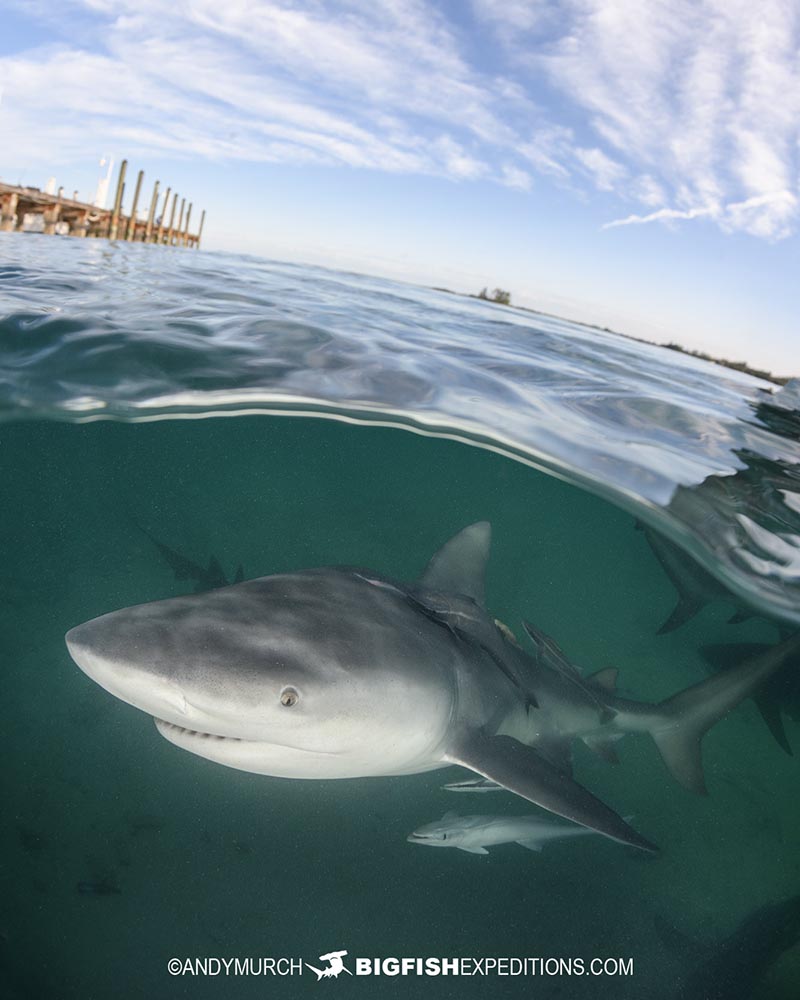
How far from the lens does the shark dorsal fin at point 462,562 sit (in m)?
4.82

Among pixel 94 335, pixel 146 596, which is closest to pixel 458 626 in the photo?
pixel 94 335

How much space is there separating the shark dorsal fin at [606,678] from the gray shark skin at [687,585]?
2.22 m

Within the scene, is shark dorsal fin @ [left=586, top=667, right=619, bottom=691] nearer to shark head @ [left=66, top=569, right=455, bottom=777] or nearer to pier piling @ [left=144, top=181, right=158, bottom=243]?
shark head @ [left=66, top=569, right=455, bottom=777]

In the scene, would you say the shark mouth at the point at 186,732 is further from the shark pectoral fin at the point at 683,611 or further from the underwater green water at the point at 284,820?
the shark pectoral fin at the point at 683,611

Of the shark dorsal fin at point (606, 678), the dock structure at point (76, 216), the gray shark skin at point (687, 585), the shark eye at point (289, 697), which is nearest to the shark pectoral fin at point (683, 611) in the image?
the gray shark skin at point (687, 585)

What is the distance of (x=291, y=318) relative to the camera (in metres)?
8.02

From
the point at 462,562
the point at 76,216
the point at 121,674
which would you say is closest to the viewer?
the point at 121,674

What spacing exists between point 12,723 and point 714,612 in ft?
37.4

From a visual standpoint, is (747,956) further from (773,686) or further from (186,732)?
(186,732)

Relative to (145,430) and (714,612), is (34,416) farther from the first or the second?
(714,612)

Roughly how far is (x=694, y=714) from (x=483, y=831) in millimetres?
2051

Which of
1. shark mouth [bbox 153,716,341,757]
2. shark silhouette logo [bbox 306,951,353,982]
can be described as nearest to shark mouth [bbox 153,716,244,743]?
shark mouth [bbox 153,716,341,757]

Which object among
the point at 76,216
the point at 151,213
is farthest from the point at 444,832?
the point at 151,213

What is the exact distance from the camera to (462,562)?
15.9 ft
